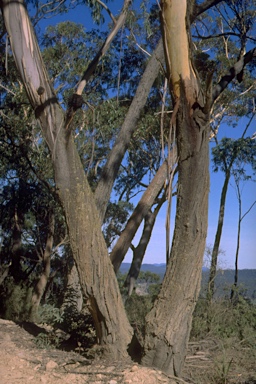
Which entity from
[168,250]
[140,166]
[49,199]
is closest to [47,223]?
[49,199]

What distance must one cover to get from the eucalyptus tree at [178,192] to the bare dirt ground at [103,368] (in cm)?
28

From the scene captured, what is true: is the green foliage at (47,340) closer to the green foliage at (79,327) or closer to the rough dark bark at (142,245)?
the green foliage at (79,327)

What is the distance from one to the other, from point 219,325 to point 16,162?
6117 mm

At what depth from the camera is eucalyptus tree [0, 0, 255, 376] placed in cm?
497

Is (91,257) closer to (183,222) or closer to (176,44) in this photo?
(183,222)

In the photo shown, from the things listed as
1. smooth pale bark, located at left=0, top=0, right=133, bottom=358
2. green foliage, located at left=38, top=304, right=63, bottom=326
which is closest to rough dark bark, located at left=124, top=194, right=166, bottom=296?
green foliage, located at left=38, top=304, right=63, bottom=326

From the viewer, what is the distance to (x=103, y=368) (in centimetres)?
517

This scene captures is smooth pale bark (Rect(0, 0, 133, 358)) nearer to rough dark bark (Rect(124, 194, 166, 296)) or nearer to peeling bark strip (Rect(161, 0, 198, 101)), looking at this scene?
peeling bark strip (Rect(161, 0, 198, 101))

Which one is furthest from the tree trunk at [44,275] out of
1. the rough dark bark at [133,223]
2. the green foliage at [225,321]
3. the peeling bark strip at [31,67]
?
the peeling bark strip at [31,67]

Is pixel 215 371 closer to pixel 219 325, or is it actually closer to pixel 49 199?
pixel 219 325

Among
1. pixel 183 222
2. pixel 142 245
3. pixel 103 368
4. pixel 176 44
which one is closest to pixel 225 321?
pixel 103 368

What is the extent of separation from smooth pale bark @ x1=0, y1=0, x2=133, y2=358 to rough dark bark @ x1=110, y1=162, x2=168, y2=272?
2.35 m

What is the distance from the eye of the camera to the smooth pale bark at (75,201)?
5516 millimetres

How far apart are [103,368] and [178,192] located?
200 cm
